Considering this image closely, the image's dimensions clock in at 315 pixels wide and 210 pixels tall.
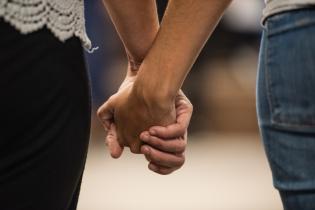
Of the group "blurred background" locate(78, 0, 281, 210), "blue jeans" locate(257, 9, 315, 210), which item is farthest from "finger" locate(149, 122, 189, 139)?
"blurred background" locate(78, 0, 281, 210)

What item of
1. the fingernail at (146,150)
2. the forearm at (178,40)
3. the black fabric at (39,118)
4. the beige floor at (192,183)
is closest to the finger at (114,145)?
the fingernail at (146,150)

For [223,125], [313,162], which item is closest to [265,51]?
[313,162]

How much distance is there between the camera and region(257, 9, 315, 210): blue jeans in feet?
2.69

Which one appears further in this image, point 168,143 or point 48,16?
point 168,143

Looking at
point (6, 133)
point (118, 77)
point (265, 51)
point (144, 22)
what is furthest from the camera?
point (118, 77)

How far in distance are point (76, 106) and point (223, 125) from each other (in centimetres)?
444

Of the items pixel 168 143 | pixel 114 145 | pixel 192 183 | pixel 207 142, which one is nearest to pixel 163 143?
pixel 168 143

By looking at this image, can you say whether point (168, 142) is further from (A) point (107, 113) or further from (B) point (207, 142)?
(B) point (207, 142)

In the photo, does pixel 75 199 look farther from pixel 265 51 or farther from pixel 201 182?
pixel 201 182

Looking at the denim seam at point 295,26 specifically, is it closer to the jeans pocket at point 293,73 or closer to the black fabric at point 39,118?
the jeans pocket at point 293,73

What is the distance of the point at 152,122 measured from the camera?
1.18 meters

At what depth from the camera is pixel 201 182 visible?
3.64m

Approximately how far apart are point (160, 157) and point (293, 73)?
435 millimetres

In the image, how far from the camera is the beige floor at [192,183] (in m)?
3.13
